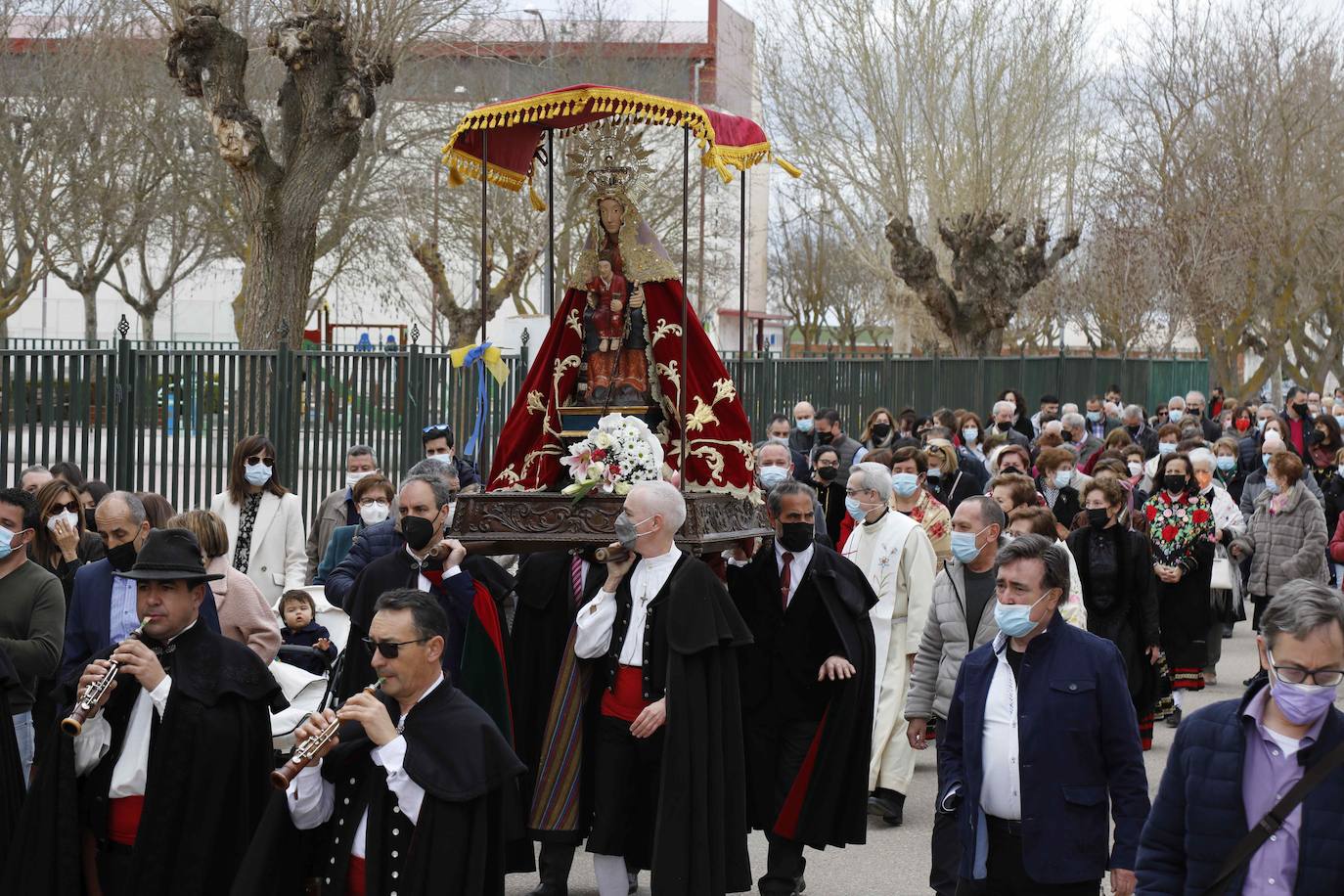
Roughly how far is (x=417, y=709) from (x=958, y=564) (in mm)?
3442

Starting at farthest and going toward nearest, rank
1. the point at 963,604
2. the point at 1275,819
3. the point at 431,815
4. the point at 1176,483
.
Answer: the point at 1176,483 → the point at 963,604 → the point at 431,815 → the point at 1275,819

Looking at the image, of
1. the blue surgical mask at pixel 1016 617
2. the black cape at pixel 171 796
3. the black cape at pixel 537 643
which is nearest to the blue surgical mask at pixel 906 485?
the black cape at pixel 537 643

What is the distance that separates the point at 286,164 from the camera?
16.2 metres

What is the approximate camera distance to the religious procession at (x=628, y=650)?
5.02 m

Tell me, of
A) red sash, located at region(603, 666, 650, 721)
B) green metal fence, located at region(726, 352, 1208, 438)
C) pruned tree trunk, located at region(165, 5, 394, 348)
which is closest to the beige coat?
red sash, located at region(603, 666, 650, 721)

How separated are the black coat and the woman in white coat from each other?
380 cm

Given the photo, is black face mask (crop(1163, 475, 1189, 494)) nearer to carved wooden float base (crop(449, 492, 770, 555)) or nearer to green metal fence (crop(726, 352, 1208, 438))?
green metal fence (crop(726, 352, 1208, 438))

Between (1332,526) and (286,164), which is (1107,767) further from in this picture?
(286,164)

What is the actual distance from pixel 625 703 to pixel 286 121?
10247mm

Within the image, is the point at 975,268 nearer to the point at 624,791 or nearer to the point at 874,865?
the point at 874,865

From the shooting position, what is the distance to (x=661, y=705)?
6953mm

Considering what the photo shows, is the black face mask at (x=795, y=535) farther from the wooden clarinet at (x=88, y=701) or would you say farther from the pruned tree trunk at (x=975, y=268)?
the pruned tree trunk at (x=975, y=268)

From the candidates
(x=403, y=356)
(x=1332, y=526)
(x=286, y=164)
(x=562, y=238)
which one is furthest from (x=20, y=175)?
(x=1332, y=526)

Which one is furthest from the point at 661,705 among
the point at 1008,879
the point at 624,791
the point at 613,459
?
the point at 1008,879
